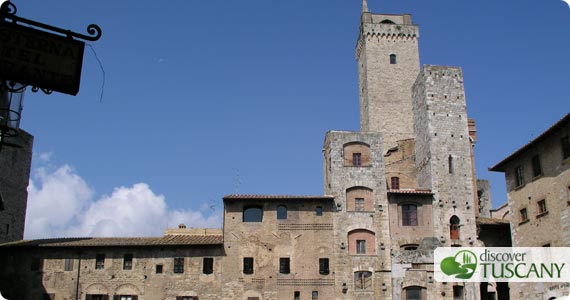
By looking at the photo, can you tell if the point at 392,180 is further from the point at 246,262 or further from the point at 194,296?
the point at 194,296

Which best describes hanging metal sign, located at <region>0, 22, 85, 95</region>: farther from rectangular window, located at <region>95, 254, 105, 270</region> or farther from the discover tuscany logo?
rectangular window, located at <region>95, 254, 105, 270</region>

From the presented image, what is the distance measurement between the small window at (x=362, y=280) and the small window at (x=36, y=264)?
19.8 m

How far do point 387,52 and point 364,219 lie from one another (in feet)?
80.3

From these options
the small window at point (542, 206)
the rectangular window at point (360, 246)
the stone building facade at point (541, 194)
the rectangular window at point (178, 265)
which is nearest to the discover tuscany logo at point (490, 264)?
the stone building facade at point (541, 194)

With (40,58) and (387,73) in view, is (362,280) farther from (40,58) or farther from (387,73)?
(40,58)

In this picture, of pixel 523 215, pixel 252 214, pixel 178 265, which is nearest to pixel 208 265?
pixel 178 265

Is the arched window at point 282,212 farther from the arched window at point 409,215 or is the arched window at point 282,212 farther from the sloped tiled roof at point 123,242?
the arched window at point 409,215

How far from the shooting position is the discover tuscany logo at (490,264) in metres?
32.3

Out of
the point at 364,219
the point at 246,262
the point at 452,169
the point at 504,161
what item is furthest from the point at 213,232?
the point at 504,161

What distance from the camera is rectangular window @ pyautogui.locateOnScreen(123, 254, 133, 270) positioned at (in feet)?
120

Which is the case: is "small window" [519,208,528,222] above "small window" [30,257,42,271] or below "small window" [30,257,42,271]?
→ above

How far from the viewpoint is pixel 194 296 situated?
3594cm

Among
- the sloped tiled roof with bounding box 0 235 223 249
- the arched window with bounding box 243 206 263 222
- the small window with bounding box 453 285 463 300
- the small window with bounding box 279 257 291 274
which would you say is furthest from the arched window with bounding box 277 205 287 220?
the small window with bounding box 453 285 463 300

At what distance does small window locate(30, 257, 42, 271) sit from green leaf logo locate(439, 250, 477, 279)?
24917 millimetres
